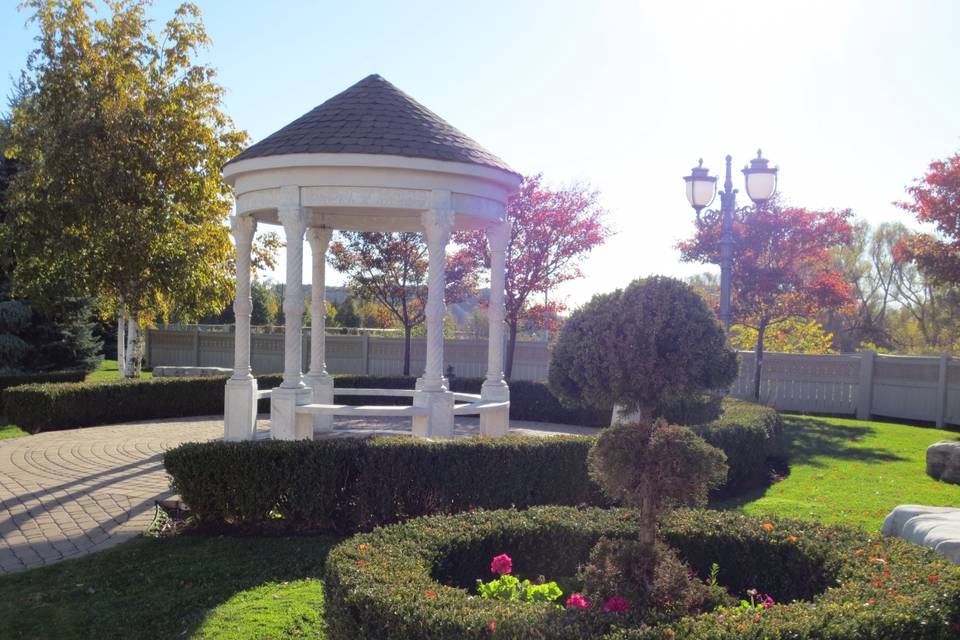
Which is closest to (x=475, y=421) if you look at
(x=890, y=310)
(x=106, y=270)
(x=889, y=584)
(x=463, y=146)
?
(x=463, y=146)

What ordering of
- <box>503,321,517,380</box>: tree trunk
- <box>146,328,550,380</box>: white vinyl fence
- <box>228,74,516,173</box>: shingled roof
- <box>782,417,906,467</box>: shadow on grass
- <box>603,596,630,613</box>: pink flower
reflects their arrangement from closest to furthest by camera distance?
<box>603,596,630,613</box>: pink flower, <box>228,74,516,173</box>: shingled roof, <box>782,417,906,467</box>: shadow on grass, <box>503,321,517,380</box>: tree trunk, <box>146,328,550,380</box>: white vinyl fence

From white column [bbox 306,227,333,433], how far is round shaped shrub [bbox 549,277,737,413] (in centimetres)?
969

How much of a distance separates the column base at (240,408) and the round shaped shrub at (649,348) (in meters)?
7.92

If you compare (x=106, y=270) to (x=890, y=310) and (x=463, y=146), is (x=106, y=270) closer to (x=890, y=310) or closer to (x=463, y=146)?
(x=463, y=146)

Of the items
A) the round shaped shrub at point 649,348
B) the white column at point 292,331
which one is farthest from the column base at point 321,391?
the round shaped shrub at point 649,348

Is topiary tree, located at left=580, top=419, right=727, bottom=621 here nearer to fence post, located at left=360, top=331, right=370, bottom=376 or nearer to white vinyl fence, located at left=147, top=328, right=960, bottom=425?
white vinyl fence, located at left=147, top=328, right=960, bottom=425

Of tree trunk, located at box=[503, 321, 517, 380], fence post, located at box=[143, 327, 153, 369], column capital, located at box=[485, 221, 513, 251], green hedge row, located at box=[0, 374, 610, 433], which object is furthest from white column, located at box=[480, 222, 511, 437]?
fence post, located at box=[143, 327, 153, 369]

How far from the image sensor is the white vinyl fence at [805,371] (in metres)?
18.5

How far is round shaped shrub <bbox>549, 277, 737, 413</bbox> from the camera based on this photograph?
5.37 metres

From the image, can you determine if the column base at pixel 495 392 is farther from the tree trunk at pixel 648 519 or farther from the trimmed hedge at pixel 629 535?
the tree trunk at pixel 648 519

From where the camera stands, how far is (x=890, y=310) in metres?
42.1

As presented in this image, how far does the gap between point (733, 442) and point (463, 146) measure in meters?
5.78

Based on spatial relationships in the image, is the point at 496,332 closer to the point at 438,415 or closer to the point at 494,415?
the point at 494,415

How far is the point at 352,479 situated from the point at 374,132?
5289 mm
